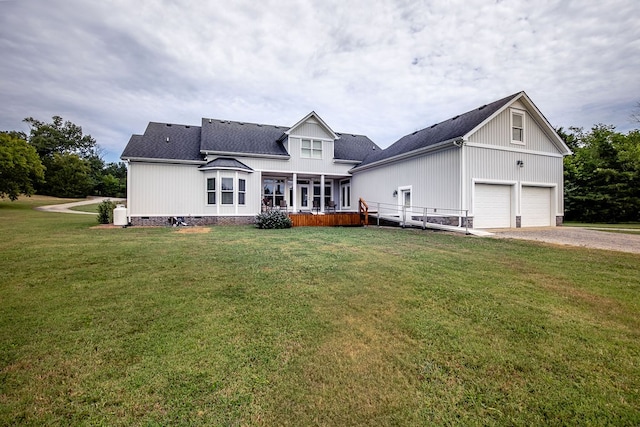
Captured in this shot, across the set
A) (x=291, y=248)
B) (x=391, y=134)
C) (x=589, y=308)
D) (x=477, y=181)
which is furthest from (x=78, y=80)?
(x=391, y=134)

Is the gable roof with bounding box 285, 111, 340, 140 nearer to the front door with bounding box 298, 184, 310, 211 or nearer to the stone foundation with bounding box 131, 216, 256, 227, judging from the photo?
the front door with bounding box 298, 184, 310, 211

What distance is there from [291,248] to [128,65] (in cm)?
1689

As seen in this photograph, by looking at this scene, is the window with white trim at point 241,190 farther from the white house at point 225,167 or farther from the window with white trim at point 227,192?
the window with white trim at point 227,192

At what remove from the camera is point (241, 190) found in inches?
679

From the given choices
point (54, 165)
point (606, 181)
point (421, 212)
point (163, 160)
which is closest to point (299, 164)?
point (163, 160)

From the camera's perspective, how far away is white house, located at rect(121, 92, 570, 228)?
13.1 metres

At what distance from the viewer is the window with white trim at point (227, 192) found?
16719 mm

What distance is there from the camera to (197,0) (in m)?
11.4

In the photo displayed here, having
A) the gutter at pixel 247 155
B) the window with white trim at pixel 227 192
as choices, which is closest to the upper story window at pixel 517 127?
the gutter at pixel 247 155

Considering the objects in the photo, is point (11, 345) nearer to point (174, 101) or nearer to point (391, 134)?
point (174, 101)

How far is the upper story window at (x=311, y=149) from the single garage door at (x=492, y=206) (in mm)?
10460

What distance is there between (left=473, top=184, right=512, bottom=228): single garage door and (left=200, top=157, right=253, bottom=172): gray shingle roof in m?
12.7

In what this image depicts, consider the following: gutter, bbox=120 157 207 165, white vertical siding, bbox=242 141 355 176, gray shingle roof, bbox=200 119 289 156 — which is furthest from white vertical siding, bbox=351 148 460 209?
gutter, bbox=120 157 207 165

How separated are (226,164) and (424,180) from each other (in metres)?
11.2
